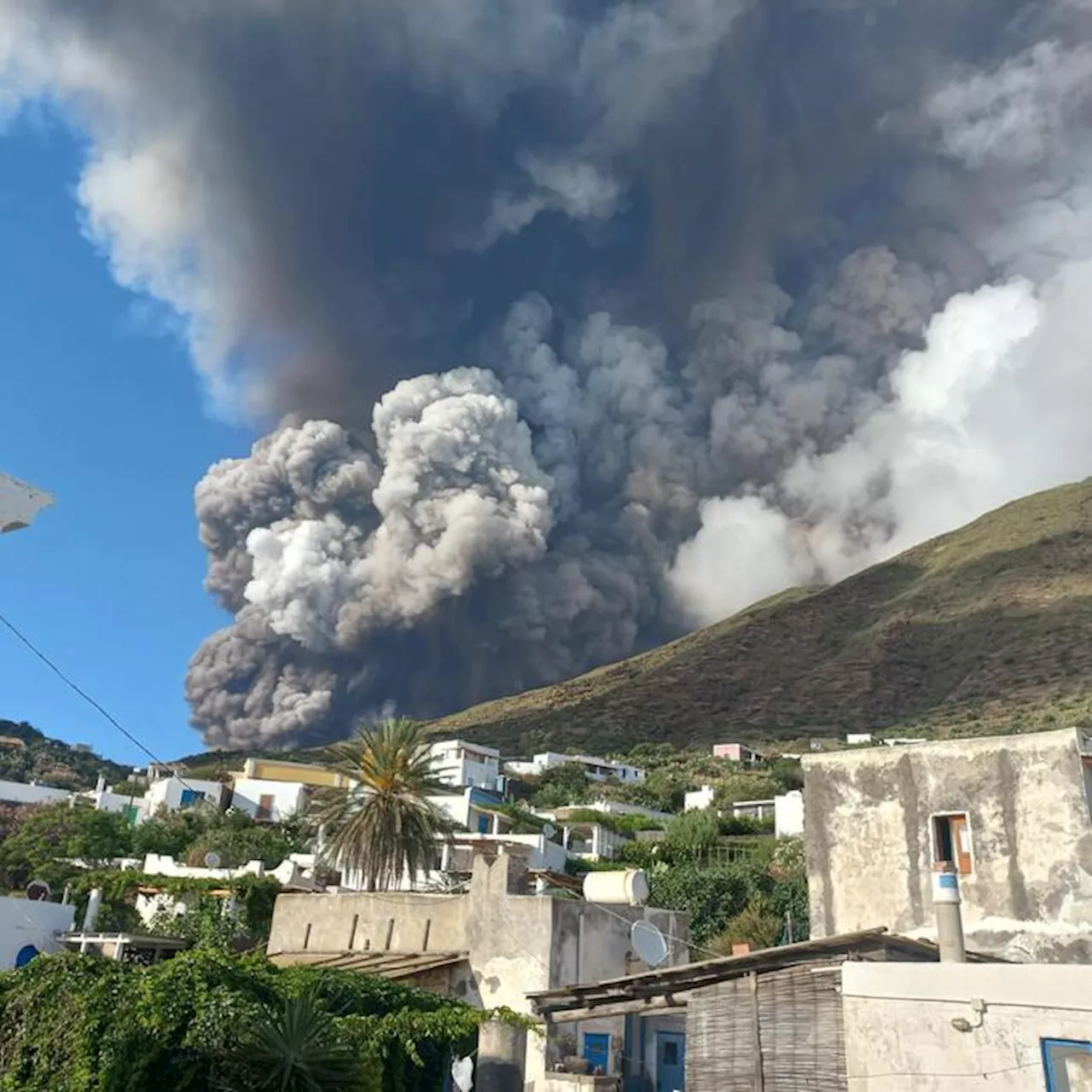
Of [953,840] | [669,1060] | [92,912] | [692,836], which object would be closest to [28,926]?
[92,912]

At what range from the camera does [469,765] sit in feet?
262

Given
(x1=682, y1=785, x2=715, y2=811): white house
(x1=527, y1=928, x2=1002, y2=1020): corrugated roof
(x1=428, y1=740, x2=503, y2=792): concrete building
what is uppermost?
(x1=428, y1=740, x2=503, y2=792): concrete building

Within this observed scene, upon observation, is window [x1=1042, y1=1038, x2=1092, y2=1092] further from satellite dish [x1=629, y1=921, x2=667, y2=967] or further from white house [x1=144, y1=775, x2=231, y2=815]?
white house [x1=144, y1=775, x2=231, y2=815]

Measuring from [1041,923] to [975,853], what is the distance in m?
1.46

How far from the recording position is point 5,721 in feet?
436

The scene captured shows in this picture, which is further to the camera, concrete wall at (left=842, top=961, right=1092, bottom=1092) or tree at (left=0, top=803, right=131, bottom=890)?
tree at (left=0, top=803, right=131, bottom=890)

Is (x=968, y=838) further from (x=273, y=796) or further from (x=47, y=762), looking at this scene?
(x=47, y=762)

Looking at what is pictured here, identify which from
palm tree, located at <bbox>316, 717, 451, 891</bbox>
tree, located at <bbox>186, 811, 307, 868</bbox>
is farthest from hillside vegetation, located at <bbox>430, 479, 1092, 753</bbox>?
palm tree, located at <bbox>316, 717, 451, 891</bbox>

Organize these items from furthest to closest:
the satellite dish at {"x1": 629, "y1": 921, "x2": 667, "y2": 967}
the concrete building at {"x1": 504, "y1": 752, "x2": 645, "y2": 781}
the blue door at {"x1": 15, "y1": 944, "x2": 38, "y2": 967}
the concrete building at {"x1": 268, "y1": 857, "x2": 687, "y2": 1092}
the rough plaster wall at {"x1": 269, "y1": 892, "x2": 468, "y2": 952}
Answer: the concrete building at {"x1": 504, "y1": 752, "x2": 645, "y2": 781} < the blue door at {"x1": 15, "y1": 944, "x2": 38, "y2": 967} < the rough plaster wall at {"x1": 269, "y1": 892, "x2": 468, "y2": 952} < the concrete building at {"x1": 268, "y1": 857, "x2": 687, "y2": 1092} < the satellite dish at {"x1": 629, "y1": 921, "x2": 667, "y2": 967}

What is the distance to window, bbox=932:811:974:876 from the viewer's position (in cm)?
1783

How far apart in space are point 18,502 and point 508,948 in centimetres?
1562

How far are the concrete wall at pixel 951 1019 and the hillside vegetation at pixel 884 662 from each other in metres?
72.0

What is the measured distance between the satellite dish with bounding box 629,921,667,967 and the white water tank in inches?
245

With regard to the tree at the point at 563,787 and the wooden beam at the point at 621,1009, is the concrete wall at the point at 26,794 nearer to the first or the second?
the tree at the point at 563,787
